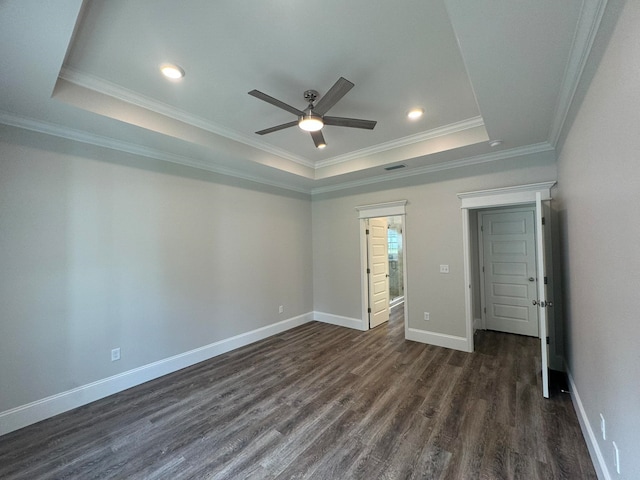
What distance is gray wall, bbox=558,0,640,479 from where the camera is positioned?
114 cm

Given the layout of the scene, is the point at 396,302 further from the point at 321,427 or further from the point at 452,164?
the point at 321,427

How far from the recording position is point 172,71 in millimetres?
2219

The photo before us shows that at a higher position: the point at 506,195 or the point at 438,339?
the point at 506,195

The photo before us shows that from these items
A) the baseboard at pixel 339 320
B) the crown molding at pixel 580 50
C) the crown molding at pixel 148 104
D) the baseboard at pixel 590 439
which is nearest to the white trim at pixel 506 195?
the crown molding at pixel 580 50

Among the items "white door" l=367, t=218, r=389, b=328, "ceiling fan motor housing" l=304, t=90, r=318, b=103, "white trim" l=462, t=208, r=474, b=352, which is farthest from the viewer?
"white door" l=367, t=218, r=389, b=328

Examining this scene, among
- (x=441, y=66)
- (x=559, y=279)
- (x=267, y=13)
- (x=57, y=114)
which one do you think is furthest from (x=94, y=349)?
(x=559, y=279)

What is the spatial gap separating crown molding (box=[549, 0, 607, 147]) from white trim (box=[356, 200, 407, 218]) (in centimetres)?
223

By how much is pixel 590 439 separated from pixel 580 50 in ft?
8.79

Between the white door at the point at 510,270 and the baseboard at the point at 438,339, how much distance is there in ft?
4.67

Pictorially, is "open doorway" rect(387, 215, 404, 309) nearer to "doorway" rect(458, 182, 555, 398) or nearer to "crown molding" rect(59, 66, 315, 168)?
"doorway" rect(458, 182, 555, 398)

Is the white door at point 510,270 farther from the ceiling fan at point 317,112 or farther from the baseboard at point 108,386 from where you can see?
the baseboard at point 108,386

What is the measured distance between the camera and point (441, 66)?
2.19 metres

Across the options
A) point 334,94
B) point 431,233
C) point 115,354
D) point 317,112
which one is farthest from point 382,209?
point 115,354

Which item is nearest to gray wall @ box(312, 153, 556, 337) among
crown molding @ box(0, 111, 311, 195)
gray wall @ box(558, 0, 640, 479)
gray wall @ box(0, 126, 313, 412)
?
gray wall @ box(558, 0, 640, 479)
